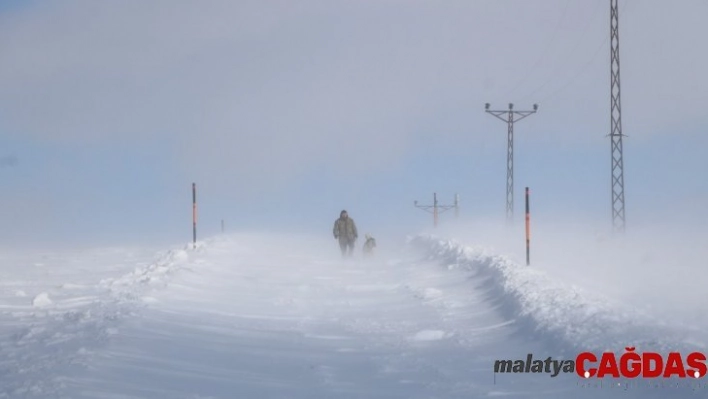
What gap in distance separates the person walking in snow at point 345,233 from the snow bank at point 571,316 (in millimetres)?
10053

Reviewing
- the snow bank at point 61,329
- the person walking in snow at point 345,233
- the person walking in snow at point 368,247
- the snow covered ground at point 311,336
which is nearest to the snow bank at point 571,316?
the snow covered ground at point 311,336

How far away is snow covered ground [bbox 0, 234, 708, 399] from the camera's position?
617 centimetres

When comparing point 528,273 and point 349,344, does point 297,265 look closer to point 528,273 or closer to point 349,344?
point 528,273

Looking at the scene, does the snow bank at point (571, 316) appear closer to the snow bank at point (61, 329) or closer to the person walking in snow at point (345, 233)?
the snow bank at point (61, 329)

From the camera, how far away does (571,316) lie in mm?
8305

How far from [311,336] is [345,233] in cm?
1437

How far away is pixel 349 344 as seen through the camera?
8227 millimetres

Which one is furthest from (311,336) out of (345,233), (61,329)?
(345,233)

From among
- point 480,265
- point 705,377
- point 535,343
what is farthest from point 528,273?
point 705,377

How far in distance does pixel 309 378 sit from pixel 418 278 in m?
9.09

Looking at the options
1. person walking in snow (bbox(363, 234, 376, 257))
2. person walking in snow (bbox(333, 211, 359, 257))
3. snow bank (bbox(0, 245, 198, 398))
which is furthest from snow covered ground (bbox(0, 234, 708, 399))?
person walking in snow (bbox(333, 211, 359, 257))

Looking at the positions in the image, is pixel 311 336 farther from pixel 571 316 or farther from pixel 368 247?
pixel 368 247

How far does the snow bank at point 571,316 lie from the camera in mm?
6793

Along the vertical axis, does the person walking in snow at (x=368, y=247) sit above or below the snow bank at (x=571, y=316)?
below
